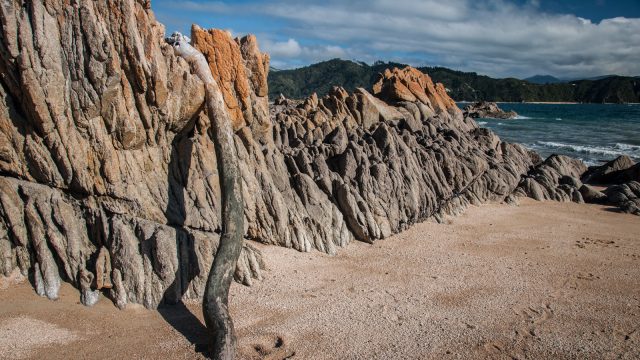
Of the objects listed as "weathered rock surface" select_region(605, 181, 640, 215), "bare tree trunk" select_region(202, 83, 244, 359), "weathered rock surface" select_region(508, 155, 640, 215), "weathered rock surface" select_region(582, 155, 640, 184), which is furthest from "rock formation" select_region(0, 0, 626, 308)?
"weathered rock surface" select_region(582, 155, 640, 184)

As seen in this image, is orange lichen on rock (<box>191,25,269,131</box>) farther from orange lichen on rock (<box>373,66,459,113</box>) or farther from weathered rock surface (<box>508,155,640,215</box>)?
orange lichen on rock (<box>373,66,459,113</box>)

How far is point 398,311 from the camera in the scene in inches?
481

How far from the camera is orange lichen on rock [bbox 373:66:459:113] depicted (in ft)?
126

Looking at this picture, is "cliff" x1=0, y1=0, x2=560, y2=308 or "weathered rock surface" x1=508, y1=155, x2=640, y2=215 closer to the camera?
"cliff" x1=0, y1=0, x2=560, y2=308

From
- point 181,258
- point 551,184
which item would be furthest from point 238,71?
point 551,184

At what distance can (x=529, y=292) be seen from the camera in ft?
44.2

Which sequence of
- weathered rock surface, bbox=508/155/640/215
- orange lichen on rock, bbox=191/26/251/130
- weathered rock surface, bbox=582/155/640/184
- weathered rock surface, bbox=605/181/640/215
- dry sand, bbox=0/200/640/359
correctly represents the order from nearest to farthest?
dry sand, bbox=0/200/640/359
orange lichen on rock, bbox=191/26/251/130
weathered rock surface, bbox=605/181/640/215
weathered rock surface, bbox=508/155/640/215
weathered rock surface, bbox=582/155/640/184

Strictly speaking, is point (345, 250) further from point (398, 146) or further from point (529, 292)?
point (398, 146)

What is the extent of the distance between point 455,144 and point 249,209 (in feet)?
48.2

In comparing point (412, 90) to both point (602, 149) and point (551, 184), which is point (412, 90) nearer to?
point (551, 184)

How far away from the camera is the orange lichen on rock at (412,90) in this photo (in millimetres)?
38531

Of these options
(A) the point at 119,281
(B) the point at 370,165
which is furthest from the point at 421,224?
(A) the point at 119,281

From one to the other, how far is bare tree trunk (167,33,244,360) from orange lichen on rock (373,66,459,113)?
1067 inches

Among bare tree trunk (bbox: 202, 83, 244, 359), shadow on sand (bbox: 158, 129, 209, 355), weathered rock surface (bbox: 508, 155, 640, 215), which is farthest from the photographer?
weathered rock surface (bbox: 508, 155, 640, 215)
